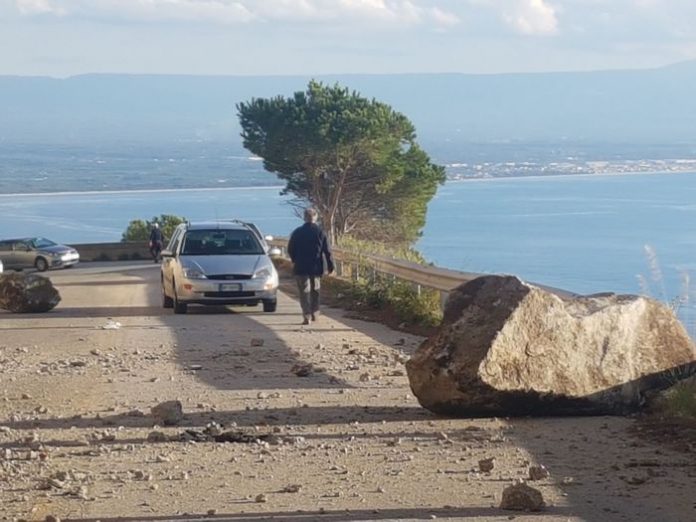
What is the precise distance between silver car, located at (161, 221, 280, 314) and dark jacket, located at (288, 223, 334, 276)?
263 centimetres

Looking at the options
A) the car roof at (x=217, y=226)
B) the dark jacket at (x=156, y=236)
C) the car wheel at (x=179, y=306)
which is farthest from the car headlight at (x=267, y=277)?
the dark jacket at (x=156, y=236)

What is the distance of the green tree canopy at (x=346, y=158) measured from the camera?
194 feet

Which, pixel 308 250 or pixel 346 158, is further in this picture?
pixel 346 158

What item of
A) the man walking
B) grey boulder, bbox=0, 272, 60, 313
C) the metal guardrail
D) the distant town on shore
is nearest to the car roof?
the metal guardrail

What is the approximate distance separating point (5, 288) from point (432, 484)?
17724 millimetres

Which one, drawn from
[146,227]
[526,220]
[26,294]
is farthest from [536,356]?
[526,220]

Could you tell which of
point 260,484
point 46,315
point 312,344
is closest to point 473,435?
point 260,484

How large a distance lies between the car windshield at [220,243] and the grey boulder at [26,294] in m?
2.58

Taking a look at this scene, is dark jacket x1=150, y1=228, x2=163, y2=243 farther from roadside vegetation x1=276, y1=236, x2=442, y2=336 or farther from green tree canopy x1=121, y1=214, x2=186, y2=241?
roadside vegetation x1=276, y1=236, x2=442, y2=336

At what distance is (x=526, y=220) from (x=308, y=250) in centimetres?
7535

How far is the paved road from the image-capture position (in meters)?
8.17

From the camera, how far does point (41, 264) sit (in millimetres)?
56406

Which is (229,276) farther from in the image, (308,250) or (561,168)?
(561,168)

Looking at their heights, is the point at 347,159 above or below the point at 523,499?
above
